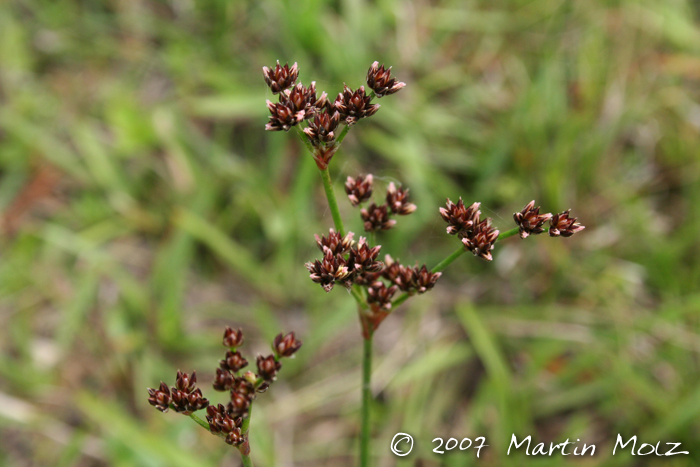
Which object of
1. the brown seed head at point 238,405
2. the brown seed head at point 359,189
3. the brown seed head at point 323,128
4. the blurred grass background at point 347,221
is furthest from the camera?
the blurred grass background at point 347,221

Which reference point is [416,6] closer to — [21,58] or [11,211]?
[21,58]

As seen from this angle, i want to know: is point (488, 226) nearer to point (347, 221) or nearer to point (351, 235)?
point (351, 235)

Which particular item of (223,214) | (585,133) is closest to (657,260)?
(585,133)

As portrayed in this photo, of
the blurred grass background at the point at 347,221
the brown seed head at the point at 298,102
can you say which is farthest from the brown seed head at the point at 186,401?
the blurred grass background at the point at 347,221

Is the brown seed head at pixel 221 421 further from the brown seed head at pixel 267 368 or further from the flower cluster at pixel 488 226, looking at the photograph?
the flower cluster at pixel 488 226

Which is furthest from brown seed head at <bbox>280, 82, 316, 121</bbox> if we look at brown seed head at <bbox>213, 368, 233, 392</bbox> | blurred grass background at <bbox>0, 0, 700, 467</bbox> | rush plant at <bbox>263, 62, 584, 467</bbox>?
blurred grass background at <bbox>0, 0, 700, 467</bbox>

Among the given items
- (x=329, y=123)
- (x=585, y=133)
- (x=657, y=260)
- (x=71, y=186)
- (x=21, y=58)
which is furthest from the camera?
(x=21, y=58)
